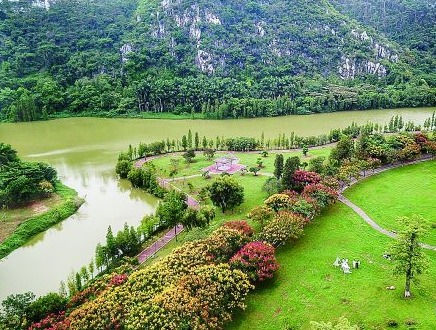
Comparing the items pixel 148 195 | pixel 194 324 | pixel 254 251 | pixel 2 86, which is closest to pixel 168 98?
pixel 2 86

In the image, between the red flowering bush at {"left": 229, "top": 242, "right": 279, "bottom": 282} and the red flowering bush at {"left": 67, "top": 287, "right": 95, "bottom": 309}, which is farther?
the red flowering bush at {"left": 229, "top": 242, "right": 279, "bottom": 282}

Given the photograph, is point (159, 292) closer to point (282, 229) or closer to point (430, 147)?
point (282, 229)

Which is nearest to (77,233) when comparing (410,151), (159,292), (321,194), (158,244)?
(158,244)

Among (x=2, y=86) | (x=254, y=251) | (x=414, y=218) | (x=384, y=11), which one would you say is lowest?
(x=254, y=251)

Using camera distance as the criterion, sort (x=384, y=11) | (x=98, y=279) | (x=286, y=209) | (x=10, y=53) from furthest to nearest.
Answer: (x=384, y=11) < (x=10, y=53) < (x=286, y=209) < (x=98, y=279)

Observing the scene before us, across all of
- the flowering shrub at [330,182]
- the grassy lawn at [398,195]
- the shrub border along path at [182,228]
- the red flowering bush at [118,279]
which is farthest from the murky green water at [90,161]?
the grassy lawn at [398,195]

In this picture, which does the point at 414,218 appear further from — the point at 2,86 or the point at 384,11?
Result: the point at 384,11

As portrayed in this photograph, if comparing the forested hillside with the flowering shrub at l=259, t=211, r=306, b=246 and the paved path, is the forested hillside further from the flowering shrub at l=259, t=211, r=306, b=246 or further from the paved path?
the paved path

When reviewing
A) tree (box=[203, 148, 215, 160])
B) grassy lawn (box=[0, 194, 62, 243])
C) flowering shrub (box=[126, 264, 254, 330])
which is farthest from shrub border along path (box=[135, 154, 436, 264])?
grassy lawn (box=[0, 194, 62, 243])
